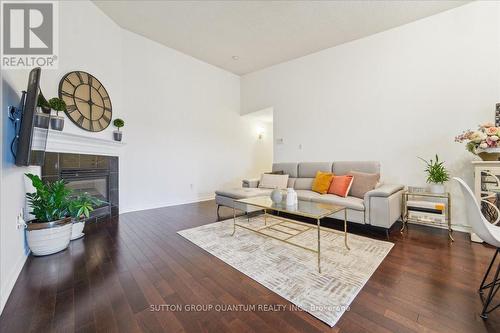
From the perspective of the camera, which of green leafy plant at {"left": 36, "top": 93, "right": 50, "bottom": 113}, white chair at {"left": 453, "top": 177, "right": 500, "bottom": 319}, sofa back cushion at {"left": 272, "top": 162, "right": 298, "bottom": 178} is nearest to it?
white chair at {"left": 453, "top": 177, "right": 500, "bottom": 319}

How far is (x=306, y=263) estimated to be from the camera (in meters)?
1.88

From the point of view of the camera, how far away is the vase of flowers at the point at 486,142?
2.26m

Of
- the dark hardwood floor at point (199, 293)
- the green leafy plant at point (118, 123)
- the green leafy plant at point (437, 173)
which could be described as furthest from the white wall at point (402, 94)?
the green leafy plant at point (118, 123)

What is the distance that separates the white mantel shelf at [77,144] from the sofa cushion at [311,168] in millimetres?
3401

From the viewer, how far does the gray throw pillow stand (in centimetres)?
297

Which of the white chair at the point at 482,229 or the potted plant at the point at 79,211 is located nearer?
the white chair at the point at 482,229

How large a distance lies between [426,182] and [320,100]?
234 cm

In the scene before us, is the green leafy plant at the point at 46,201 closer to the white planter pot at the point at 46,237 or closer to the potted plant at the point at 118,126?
the white planter pot at the point at 46,237

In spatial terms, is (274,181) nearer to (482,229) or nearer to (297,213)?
(297,213)

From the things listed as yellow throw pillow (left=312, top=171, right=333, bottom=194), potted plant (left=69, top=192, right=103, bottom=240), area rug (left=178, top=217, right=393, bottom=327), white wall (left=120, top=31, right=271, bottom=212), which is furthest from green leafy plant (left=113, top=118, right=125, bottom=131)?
yellow throw pillow (left=312, top=171, right=333, bottom=194)

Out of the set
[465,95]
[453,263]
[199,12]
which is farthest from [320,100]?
[453,263]

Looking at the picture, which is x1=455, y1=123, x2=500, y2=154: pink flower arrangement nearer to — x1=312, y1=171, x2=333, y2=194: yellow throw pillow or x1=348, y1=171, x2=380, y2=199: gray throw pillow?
x1=348, y1=171, x2=380, y2=199: gray throw pillow

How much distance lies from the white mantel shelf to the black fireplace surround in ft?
0.25

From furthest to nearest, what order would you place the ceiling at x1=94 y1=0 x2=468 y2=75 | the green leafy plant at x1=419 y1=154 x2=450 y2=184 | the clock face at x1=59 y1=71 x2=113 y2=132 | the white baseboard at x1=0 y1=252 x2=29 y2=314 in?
the ceiling at x1=94 y1=0 x2=468 y2=75
the clock face at x1=59 y1=71 x2=113 y2=132
the green leafy plant at x1=419 y1=154 x2=450 y2=184
the white baseboard at x1=0 y1=252 x2=29 y2=314
